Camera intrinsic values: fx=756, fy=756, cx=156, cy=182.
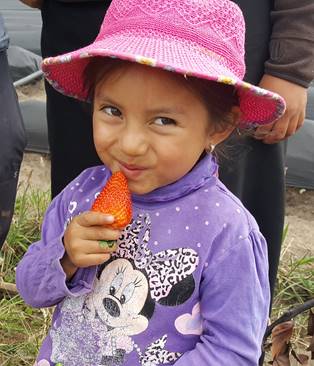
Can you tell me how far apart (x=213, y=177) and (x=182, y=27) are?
31 cm

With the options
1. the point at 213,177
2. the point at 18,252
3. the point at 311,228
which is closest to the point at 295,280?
the point at 311,228

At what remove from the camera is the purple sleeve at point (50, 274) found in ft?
4.75

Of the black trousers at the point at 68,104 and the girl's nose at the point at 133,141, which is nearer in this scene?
the girl's nose at the point at 133,141

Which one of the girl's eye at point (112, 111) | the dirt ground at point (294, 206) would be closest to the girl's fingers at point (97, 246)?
the girl's eye at point (112, 111)

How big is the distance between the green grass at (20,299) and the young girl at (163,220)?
3.76ft

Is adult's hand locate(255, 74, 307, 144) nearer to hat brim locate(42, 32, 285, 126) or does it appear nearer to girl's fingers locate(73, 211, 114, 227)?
hat brim locate(42, 32, 285, 126)

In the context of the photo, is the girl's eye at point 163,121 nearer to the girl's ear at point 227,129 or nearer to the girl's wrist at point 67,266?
the girl's ear at point 227,129

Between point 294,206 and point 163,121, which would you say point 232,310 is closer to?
point 163,121

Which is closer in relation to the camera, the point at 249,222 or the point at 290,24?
the point at 249,222

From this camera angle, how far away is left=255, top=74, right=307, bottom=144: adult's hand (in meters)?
1.82

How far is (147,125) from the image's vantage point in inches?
52.9

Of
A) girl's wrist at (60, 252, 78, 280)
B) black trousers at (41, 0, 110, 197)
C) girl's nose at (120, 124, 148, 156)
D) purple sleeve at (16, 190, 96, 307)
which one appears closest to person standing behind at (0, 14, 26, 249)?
black trousers at (41, 0, 110, 197)

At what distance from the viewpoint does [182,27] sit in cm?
134

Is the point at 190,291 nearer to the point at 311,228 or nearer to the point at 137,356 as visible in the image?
the point at 137,356
